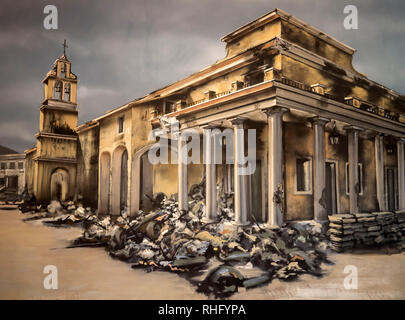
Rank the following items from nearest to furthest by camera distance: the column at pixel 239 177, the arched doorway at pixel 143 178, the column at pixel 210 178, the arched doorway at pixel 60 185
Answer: the column at pixel 239 177 → the column at pixel 210 178 → the arched doorway at pixel 143 178 → the arched doorway at pixel 60 185

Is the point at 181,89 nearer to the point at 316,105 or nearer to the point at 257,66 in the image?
the point at 257,66

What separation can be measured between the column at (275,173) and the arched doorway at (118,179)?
25.5ft

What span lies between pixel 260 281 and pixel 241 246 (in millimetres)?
1755

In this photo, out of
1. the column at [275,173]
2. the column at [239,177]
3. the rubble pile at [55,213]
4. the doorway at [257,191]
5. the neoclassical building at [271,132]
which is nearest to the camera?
the column at [275,173]

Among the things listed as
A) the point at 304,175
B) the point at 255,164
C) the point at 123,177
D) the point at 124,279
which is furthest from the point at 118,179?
the point at 304,175

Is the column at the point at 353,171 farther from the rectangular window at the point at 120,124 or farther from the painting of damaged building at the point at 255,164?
the rectangular window at the point at 120,124

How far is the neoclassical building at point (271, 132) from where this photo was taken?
29.0 feet

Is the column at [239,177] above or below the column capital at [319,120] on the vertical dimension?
below

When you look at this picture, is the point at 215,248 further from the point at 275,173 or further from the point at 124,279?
the point at 275,173

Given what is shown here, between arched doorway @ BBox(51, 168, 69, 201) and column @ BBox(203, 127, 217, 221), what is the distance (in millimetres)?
8452

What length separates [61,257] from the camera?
23.7 feet

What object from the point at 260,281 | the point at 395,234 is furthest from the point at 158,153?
the point at 395,234

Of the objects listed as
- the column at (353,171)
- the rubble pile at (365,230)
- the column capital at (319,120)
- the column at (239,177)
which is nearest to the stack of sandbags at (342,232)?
the rubble pile at (365,230)
